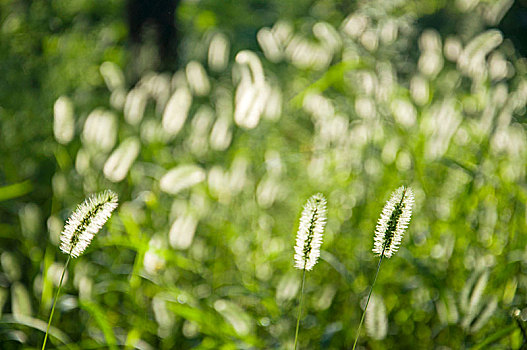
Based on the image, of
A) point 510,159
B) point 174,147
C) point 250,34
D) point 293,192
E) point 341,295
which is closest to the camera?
point 341,295

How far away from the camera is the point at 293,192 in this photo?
51.2 inches

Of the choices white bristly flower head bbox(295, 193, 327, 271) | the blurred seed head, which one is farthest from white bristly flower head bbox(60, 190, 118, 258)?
the blurred seed head

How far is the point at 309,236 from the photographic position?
17.2 inches

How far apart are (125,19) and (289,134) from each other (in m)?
0.72

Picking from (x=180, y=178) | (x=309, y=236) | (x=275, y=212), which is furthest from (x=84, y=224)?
(x=275, y=212)

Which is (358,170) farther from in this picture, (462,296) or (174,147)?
(174,147)

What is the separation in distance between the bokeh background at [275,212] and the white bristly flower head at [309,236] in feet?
0.78

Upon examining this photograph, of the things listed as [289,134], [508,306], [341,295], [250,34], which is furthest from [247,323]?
[250,34]

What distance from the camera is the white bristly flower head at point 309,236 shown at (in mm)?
431

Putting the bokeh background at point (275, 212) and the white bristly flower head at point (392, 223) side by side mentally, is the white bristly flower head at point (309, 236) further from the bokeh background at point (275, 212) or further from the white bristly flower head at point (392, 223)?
the bokeh background at point (275, 212)

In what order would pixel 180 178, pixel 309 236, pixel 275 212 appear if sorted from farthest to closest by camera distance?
pixel 275 212
pixel 180 178
pixel 309 236

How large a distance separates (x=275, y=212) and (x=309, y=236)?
884 mm

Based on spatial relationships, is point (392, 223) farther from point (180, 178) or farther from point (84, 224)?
point (180, 178)

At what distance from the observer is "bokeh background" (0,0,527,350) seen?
76 cm
